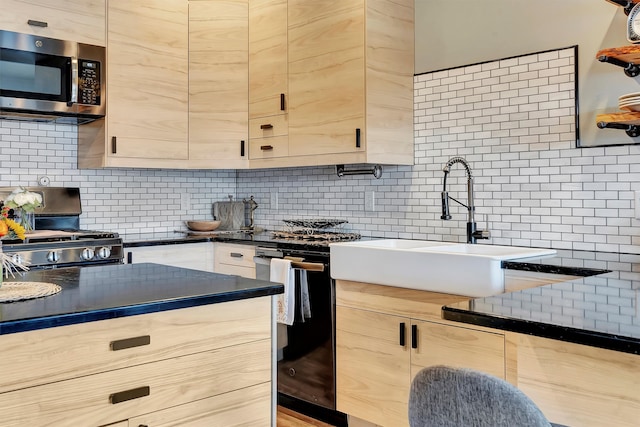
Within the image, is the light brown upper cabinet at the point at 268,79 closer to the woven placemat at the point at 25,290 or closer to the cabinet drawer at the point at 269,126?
the cabinet drawer at the point at 269,126

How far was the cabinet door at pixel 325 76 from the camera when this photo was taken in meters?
3.25

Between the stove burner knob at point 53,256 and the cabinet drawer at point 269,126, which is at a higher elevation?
the cabinet drawer at point 269,126

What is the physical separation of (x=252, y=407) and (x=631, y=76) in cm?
204

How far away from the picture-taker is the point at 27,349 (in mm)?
1384

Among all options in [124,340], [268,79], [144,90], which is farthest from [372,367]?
[144,90]

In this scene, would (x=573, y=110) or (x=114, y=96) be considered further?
(x=114, y=96)

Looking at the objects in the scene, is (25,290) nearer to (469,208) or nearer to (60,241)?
(60,241)

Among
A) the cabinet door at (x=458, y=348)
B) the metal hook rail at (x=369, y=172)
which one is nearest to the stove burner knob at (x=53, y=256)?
the metal hook rail at (x=369, y=172)

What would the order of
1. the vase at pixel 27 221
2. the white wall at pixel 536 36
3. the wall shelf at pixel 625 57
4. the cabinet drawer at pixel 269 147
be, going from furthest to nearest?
the cabinet drawer at pixel 269 147
the vase at pixel 27 221
the white wall at pixel 536 36
the wall shelf at pixel 625 57

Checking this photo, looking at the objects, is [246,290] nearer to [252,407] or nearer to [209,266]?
[252,407]

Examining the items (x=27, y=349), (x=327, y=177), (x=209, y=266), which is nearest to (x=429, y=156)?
(x=327, y=177)

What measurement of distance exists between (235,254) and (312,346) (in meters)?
0.89

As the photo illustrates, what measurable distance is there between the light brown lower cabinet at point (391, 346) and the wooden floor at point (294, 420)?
0.26 metres

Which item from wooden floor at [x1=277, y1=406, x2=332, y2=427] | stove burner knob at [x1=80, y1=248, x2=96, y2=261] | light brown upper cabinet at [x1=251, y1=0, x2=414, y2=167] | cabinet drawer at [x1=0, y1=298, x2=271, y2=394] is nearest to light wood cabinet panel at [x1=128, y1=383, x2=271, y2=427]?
cabinet drawer at [x1=0, y1=298, x2=271, y2=394]
